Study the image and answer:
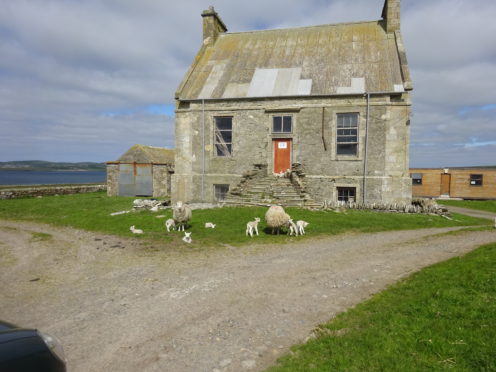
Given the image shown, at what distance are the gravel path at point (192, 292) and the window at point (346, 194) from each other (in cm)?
823

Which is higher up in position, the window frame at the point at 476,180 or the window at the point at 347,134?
the window at the point at 347,134

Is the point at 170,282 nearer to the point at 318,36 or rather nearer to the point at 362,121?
the point at 362,121

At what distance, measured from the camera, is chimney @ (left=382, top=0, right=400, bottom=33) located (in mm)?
22827

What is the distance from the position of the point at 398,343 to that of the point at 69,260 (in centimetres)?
1001

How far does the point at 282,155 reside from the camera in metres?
22.0

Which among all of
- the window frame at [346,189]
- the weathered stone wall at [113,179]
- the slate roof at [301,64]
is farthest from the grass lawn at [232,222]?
the weathered stone wall at [113,179]

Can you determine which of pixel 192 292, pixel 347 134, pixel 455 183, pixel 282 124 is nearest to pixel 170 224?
pixel 192 292

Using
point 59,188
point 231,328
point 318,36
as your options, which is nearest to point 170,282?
point 231,328

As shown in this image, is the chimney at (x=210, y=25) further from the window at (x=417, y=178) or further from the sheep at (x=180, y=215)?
the window at (x=417, y=178)

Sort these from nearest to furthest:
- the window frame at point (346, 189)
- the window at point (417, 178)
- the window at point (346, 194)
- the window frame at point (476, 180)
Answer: the window frame at point (346, 189)
the window at point (346, 194)
the window frame at point (476, 180)
the window at point (417, 178)

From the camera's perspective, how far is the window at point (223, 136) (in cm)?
2309

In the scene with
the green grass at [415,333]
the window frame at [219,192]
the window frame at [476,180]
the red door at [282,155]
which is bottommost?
the green grass at [415,333]

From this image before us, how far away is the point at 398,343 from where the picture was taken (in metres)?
4.75

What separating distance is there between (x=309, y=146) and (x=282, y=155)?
6.45ft
